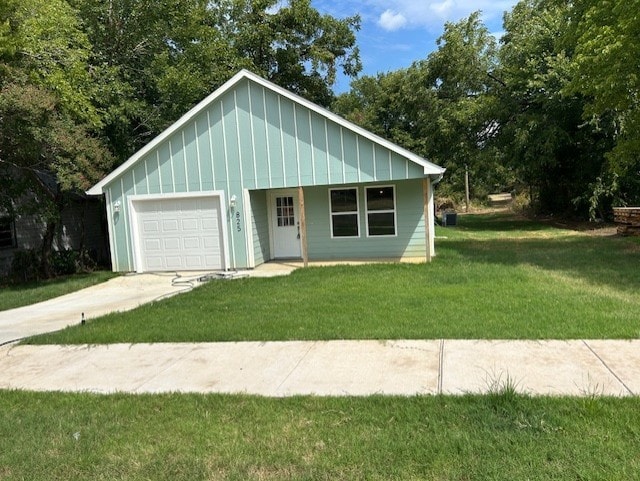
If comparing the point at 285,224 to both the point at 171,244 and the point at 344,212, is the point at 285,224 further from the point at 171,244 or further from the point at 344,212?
the point at 171,244

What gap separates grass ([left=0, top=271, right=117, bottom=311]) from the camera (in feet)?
36.1

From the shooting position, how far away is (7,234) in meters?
16.1

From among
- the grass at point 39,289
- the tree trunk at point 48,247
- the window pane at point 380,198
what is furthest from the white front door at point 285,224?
the tree trunk at point 48,247

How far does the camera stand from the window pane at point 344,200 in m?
14.4

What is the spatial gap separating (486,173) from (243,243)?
16.2 m

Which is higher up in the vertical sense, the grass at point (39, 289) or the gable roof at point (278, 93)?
the gable roof at point (278, 93)

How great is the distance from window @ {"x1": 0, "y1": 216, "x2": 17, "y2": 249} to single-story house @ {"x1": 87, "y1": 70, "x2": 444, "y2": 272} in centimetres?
409

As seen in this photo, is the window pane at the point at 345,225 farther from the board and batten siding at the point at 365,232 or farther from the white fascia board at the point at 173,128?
the white fascia board at the point at 173,128

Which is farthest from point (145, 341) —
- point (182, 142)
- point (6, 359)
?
point (182, 142)

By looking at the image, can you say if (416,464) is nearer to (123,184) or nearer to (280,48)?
(123,184)

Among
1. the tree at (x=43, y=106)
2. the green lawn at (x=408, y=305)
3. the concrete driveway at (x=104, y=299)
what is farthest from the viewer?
the tree at (x=43, y=106)

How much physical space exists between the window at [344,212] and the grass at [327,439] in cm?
1019

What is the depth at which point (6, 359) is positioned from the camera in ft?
21.4

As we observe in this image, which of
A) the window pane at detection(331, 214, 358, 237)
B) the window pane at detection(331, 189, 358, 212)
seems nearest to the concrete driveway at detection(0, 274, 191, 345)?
the window pane at detection(331, 214, 358, 237)
